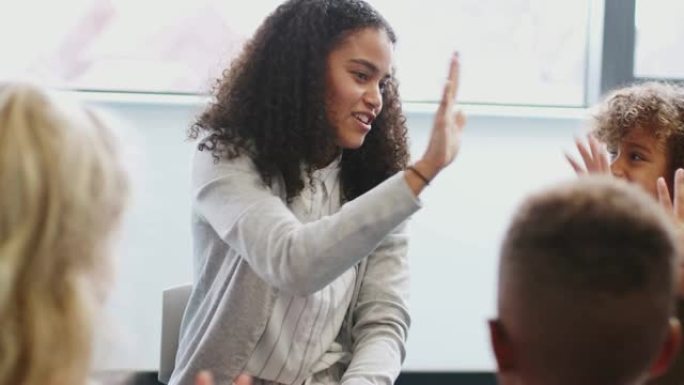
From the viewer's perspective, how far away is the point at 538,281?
1167 mm

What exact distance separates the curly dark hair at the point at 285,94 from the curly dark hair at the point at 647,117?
44 centimetres

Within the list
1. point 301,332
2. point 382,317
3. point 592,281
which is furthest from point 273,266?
point 592,281

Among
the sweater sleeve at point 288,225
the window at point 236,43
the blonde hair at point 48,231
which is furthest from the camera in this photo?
the window at point 236,43

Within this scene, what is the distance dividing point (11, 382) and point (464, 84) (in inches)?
90.3

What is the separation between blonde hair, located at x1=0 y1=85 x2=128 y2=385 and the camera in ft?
3.43

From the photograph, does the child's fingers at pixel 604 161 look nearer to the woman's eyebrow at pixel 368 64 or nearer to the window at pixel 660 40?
the woman's eyebrow at pixel 368 64

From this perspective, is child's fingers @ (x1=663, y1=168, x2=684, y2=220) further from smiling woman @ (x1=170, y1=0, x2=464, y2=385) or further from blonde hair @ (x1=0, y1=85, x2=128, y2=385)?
Result: blonde hair @ (x1=0, y1=85, x2=128, y2=385)

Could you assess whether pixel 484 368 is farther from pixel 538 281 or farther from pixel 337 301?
pixel 538 281

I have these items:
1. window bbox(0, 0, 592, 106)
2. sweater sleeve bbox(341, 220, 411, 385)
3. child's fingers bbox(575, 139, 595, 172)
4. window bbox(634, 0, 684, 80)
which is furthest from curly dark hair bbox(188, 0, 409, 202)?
window bbox(634, 0, 684, 80)

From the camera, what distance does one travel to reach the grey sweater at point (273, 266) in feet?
5.84

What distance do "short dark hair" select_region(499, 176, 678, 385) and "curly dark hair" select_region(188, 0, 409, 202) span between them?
848 mm

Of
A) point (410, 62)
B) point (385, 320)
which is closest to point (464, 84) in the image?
point (410, 62)

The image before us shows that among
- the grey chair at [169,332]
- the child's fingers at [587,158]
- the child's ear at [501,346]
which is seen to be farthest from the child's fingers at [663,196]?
the grey chair at [169,332]

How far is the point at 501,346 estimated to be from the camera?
121 cm
